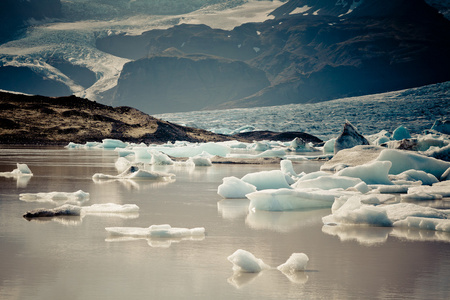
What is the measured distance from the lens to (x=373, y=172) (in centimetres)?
848

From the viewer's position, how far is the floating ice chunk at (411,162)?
9770 millimetres

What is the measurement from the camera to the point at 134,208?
560cm

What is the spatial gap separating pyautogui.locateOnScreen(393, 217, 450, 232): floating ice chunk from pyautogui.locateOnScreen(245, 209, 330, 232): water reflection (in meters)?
0.79

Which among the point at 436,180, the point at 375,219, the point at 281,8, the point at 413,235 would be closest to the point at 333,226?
the point at 375,219

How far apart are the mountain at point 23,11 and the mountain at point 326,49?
74.5 feet

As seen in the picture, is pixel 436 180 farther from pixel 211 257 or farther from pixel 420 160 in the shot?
pixel 211 257

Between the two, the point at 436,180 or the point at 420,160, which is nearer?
the point at 436,180

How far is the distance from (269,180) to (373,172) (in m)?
2.01

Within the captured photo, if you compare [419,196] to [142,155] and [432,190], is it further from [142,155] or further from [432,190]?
[142,155]

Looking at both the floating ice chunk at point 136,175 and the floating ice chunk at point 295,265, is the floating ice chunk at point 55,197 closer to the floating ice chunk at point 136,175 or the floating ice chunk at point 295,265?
the floating ice chunk at point 136,175

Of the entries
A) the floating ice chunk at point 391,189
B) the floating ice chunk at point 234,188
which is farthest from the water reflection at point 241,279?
the floating ice chunk at point 391,189

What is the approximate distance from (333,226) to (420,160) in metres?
5.55

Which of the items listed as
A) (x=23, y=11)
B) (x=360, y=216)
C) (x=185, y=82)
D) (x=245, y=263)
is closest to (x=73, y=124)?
(x=360, y=216)

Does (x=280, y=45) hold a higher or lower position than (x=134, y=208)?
higher
